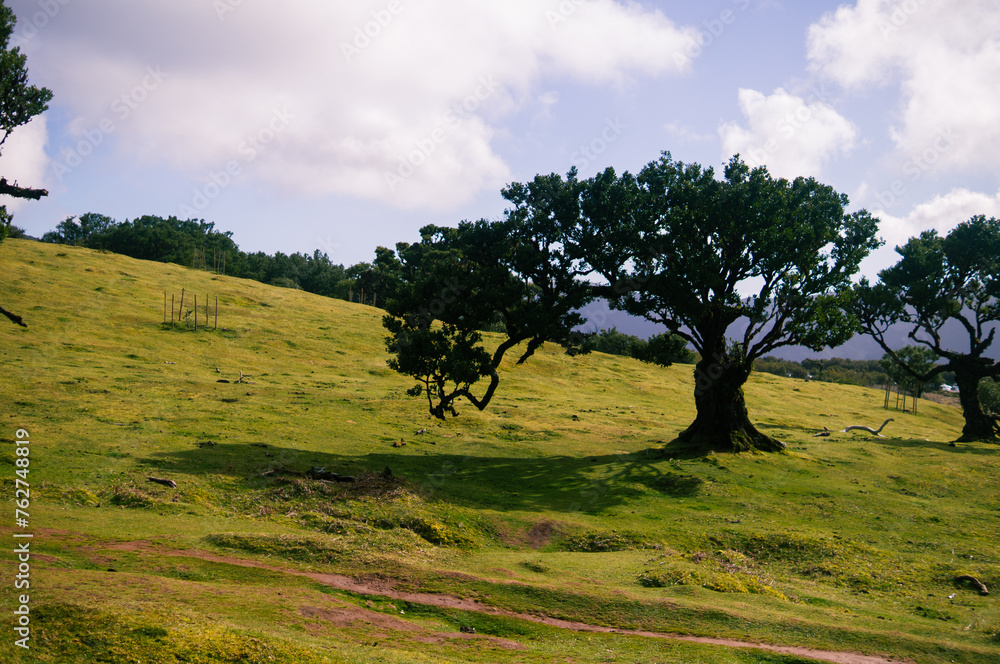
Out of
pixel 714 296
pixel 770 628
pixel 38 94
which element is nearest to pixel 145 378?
pixel 38 94

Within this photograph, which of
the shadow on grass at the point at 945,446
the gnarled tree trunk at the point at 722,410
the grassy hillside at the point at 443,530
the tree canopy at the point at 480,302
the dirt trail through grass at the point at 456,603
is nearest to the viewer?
the grassy hillside at the point at 443,530

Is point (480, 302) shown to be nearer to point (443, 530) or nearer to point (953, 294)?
point (443, 530)

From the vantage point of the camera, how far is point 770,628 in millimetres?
12391

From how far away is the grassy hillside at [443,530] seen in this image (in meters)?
10.6

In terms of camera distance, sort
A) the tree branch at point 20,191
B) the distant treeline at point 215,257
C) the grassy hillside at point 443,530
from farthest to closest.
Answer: the distant treeline at point 215,257 < the tree branch at point 20,191 < the grassy hillside at point 443,530

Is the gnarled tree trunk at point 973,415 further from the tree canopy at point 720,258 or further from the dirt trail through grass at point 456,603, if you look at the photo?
the dirt trail through grass at point 456,603

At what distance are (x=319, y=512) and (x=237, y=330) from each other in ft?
144

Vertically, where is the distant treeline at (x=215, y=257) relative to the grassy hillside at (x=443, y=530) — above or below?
above

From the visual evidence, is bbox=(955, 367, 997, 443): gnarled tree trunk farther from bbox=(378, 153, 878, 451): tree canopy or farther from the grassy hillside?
bbox=(378, 153, 878, 451): tree canopy

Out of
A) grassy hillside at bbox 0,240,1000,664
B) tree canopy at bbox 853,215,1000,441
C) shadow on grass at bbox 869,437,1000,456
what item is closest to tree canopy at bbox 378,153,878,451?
grassy hillside at bbox 0,240,1000,664

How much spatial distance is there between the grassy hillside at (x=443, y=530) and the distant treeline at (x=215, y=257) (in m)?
69.9

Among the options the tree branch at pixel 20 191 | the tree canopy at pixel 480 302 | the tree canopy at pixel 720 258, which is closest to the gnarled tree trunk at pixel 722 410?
the tree canopy at pixel 720 258

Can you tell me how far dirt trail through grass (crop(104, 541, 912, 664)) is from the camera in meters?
11.4

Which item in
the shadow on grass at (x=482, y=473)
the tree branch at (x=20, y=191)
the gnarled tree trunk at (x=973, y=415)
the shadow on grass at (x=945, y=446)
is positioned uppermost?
the tree branch at (x=20, y=191)
